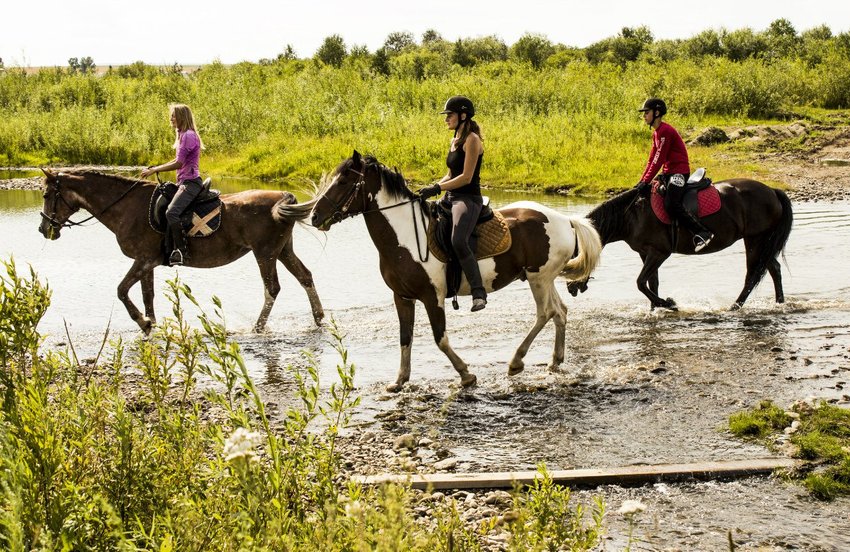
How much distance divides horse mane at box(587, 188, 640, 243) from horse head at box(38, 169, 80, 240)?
726 centimetres

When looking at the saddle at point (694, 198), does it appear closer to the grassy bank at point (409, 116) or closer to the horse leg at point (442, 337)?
the horse leg at point (442, 337)

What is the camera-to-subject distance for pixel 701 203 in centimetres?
1244

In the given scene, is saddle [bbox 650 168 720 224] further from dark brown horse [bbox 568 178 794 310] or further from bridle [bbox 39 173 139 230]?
bridle [bbox 39 173 139 230]

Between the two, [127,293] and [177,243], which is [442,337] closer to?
[177,243]

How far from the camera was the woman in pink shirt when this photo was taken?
11125 mm

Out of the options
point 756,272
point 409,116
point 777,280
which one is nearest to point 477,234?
point 756,272

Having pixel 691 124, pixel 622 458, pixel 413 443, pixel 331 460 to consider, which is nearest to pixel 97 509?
pixel 331 460

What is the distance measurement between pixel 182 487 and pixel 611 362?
615 cm

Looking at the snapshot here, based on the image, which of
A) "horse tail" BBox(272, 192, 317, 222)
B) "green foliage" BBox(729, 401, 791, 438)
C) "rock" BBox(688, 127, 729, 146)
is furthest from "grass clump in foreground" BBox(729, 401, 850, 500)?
"rock" BBox(688, 127, 729, 146)

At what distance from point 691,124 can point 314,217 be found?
101 ft

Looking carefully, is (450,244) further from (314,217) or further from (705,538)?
(705,538)

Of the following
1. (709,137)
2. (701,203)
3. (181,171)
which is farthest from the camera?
(709,137)

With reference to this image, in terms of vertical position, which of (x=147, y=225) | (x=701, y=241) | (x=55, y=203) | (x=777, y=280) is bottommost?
(x=777, y=280)

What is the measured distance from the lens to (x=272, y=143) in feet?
116
